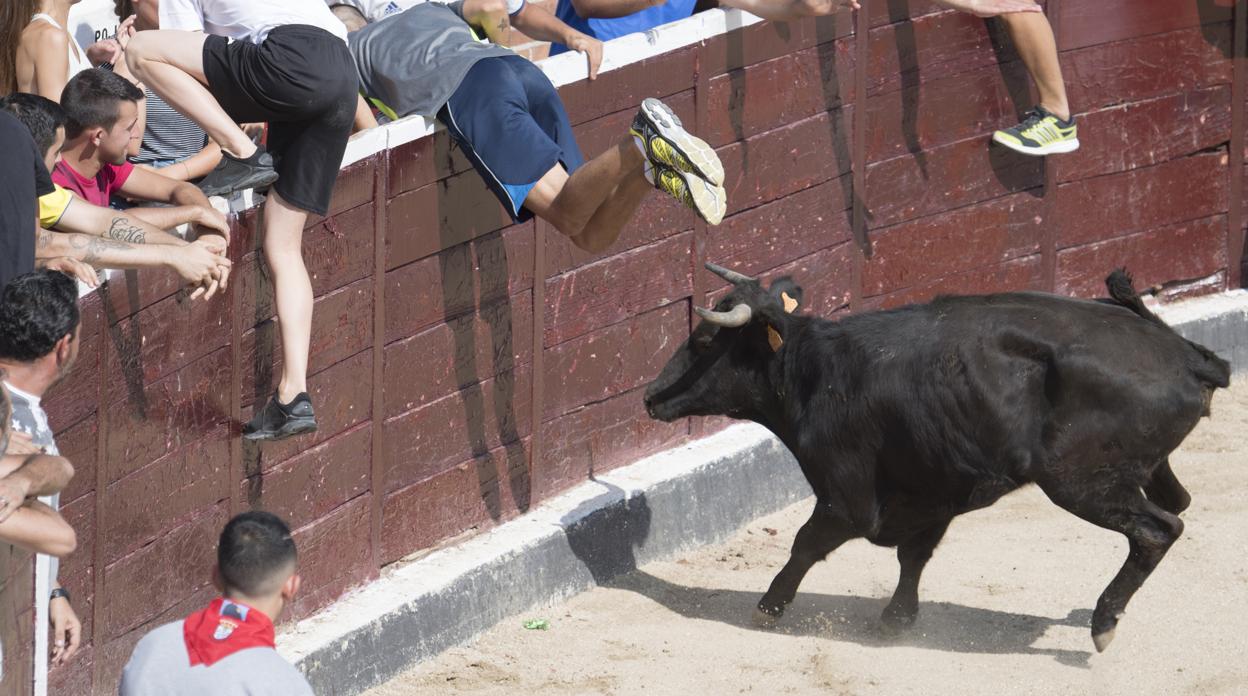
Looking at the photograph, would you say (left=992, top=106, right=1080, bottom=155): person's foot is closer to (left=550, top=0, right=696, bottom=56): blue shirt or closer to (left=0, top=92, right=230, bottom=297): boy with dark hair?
(left=550, top=0, right=696, bottom=56): blue shirt

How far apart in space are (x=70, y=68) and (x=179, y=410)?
3.86ft

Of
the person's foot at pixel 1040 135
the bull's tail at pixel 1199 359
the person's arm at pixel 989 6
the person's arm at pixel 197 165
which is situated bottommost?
the person's foot at pixel 1040 135

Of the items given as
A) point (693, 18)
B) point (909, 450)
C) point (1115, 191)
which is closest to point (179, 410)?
point (909, 450)

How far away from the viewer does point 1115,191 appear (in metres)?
9.06

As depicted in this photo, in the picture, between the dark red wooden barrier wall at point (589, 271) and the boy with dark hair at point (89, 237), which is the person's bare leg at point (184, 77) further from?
the boy with dark hair at point (89, 237)

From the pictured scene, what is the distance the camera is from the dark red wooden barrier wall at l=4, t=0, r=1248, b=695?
539cm

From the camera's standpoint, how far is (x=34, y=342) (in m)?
3.71

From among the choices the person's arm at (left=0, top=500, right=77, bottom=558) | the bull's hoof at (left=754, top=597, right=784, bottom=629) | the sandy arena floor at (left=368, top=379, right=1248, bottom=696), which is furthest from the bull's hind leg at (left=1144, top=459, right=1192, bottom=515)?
the person's arm at (left=0, top=500, right=77, bottom=558)

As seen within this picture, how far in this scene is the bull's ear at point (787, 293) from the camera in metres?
6.65

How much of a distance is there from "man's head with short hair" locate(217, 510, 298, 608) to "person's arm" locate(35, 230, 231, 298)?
3.98 ft

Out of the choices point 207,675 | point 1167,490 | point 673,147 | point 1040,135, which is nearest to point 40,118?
point 673,147

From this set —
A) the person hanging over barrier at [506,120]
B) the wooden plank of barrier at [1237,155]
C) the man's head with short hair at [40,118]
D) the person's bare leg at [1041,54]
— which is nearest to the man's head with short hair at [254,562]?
the man's head with short hair at [40,118]

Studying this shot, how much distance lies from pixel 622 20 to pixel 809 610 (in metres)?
2.35

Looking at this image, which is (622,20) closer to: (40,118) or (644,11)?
(644,11)
